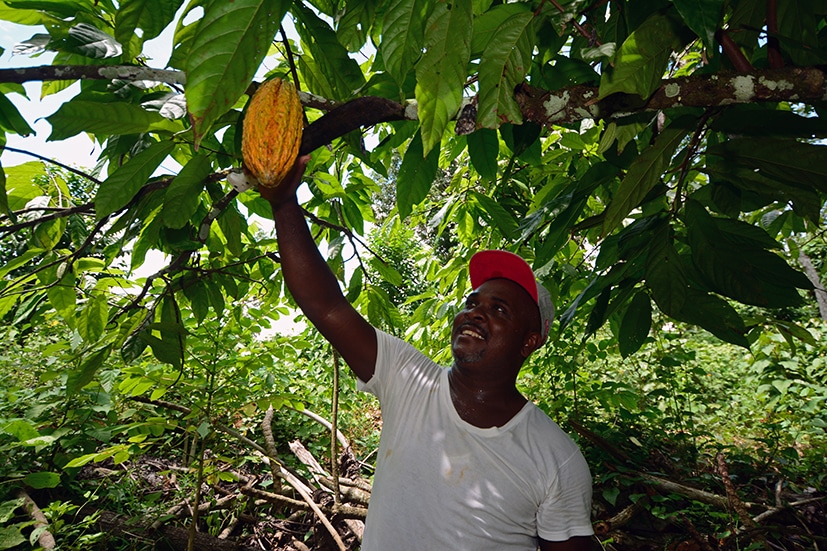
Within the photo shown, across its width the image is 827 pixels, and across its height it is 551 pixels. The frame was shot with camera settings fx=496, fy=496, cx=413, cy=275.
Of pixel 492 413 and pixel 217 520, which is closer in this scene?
pixel 492 413

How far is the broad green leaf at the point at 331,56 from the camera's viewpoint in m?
0.88

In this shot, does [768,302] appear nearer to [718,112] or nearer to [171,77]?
[718,112]

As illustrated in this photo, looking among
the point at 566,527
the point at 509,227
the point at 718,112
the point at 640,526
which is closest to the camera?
the point at 718,112

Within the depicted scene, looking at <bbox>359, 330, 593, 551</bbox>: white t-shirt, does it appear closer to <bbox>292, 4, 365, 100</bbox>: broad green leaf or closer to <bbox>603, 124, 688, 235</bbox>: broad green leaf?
<bbox>603, 124, 688, 235</bbox>: broad green leaf

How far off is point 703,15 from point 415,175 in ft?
2.36

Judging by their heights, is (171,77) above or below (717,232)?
above

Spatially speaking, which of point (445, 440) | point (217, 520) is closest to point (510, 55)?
point (445, 440)

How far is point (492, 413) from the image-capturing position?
1.39 m

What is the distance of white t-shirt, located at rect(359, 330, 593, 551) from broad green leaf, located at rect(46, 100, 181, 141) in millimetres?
994

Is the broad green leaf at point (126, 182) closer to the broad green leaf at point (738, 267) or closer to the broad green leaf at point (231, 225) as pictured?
the broad green leaf at point (231, 225)

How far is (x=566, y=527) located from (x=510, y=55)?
3.70ft

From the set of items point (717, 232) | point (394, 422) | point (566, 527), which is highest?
point (717, 232)

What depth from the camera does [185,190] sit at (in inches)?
36.2

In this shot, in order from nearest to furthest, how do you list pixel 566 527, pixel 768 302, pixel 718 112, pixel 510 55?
pixel 510 55 < pixel 718 112 < pixel 768 302 < pixel 566 527
